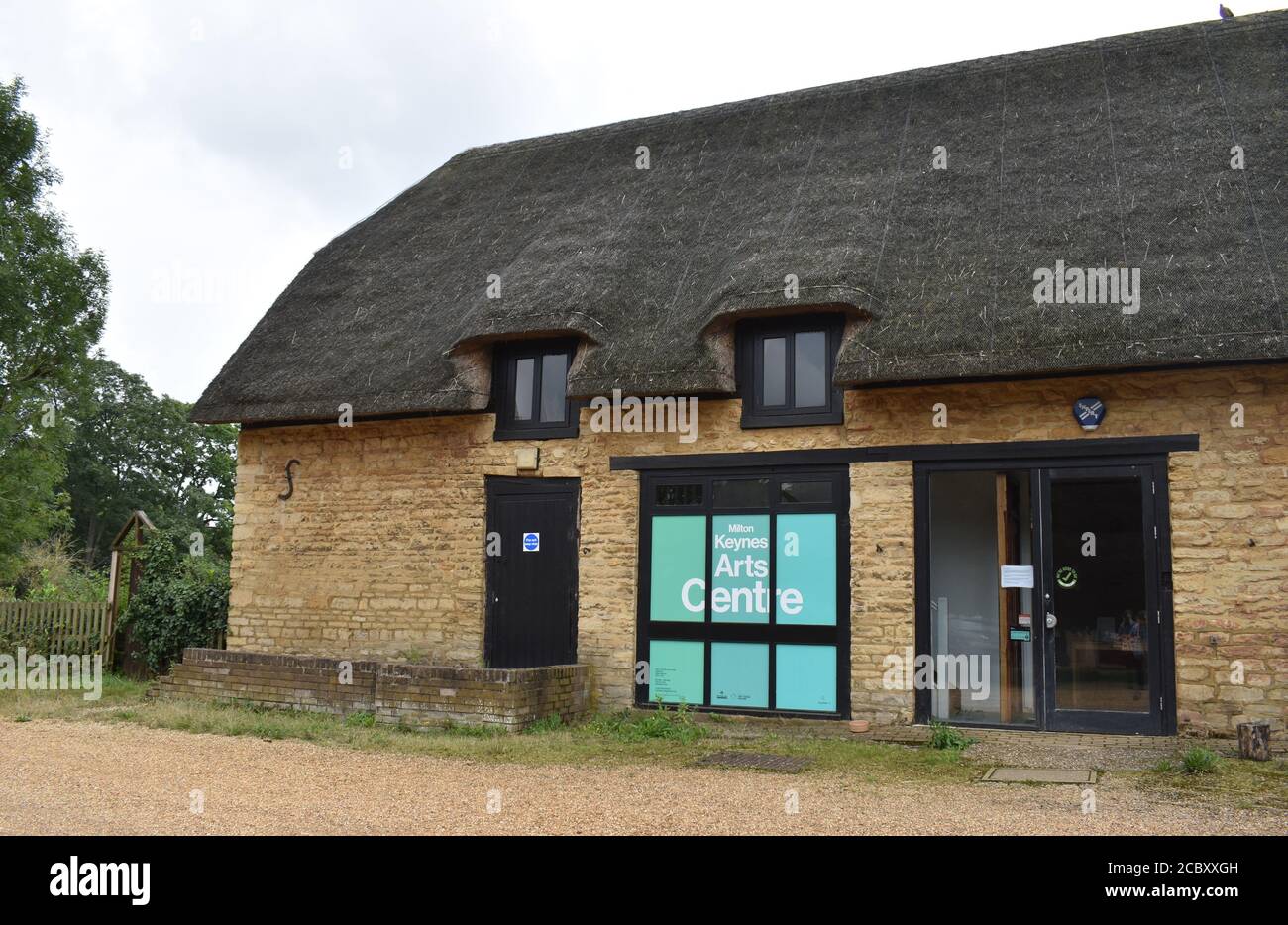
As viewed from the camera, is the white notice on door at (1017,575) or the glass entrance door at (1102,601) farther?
the white notice on door at (1017,575)

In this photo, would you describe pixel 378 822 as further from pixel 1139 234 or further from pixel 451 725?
pixel 1139 234

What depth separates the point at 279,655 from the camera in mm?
10938

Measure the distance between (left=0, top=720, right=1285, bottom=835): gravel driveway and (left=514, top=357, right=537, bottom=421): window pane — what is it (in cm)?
416

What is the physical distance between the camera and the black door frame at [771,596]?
32.0 ft

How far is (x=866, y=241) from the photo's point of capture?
33.4 ft

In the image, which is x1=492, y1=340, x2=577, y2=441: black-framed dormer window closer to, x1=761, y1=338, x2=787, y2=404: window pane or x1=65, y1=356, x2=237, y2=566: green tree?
x1=761, y1=338, x2=787, y2=404: window pane

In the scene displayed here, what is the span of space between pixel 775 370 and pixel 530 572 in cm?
339

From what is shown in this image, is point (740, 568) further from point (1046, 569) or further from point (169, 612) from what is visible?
point (169, 612)

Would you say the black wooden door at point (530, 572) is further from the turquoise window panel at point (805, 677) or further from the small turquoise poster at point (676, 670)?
the turquoise window panel at point (805, 677)

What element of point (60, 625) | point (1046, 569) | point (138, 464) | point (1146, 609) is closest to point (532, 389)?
point (1046, 569)

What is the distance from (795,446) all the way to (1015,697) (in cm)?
299

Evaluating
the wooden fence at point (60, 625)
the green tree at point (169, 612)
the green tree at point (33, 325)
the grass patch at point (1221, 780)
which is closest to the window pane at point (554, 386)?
the green tree at point (169, 612)

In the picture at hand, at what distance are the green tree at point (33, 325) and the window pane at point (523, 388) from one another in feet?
42.6
